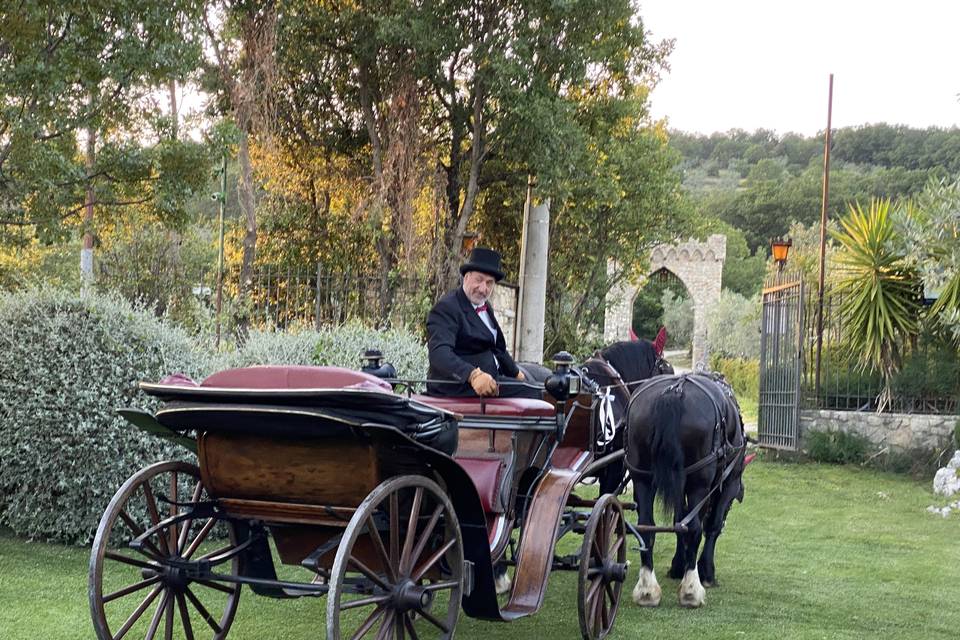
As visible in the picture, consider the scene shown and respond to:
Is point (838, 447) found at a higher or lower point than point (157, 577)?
lower

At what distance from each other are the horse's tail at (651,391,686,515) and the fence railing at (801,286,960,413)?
33.2 feet

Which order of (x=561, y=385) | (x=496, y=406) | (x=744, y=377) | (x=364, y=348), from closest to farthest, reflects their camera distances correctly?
1. (x=496, y=406)
2. (x=561, y=385)
3. (x=364, y=348)
4. (x=744, y=377)

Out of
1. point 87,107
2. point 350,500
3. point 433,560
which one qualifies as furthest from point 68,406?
point 433,560

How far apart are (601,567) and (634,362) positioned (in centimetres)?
291

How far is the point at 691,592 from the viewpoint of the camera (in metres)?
6.82

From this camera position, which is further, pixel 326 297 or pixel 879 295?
pixel 879 295

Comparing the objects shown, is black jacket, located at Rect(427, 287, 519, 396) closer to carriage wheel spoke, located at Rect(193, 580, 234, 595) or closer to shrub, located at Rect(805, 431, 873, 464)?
carriage wheel spoke, located at Rect(193, 580, 234, 595)

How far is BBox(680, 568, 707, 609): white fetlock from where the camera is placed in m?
6.82

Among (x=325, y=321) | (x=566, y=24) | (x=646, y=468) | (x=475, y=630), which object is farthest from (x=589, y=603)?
(x=566, y=24)

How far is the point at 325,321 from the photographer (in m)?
13.2

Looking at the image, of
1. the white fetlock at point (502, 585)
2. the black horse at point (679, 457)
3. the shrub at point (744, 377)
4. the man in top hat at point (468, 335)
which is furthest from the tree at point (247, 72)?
the shrub at point (744, 377)

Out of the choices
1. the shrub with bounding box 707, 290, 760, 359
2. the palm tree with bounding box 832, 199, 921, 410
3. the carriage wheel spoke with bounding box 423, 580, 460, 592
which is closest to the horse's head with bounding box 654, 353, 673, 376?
the carriage wheel spoke with bounding box 423, 580, 460, 592

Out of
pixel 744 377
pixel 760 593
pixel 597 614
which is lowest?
pixel 760 593

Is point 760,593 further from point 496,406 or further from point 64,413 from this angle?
point 64,413
